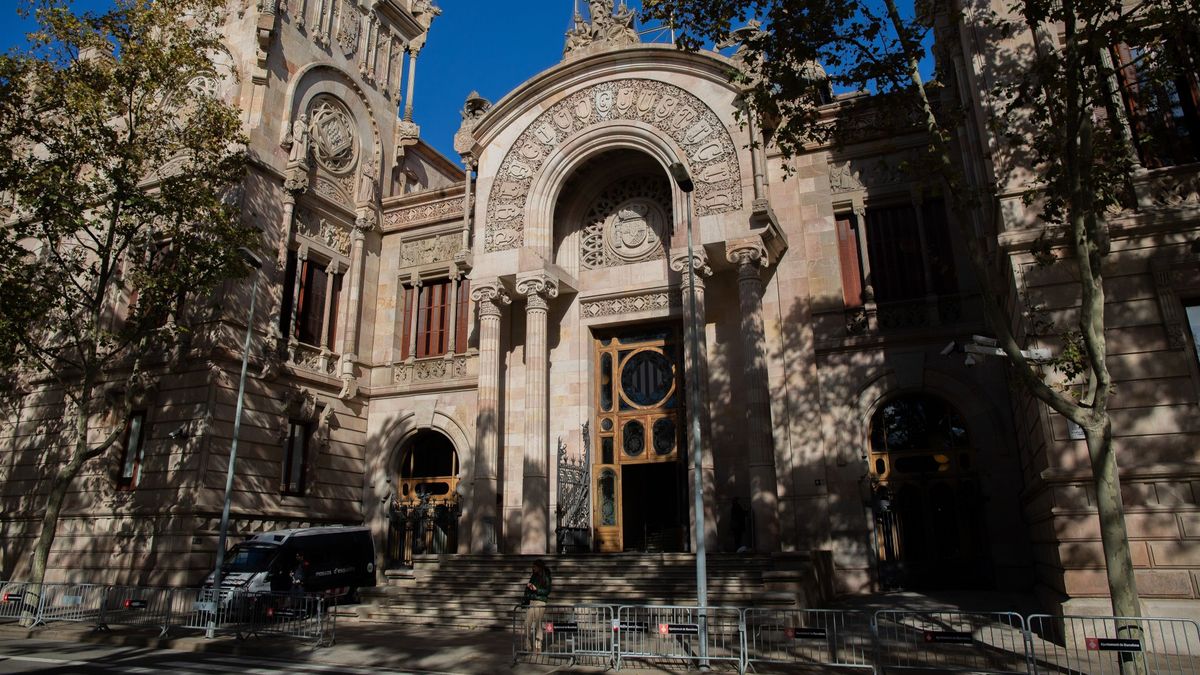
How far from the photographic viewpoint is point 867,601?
16.6m

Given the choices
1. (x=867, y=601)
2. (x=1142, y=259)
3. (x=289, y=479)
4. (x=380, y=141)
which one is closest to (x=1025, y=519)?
(x=867, y=601)

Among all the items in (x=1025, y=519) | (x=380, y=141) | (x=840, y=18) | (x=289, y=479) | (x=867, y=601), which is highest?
(x=380, y=141)

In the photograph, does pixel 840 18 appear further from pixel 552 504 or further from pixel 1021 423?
pixel 552 504

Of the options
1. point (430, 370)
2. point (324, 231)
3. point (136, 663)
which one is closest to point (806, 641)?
point (136, 663)

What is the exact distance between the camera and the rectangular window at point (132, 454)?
20.9 meters

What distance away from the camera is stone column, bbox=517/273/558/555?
20.0 metres

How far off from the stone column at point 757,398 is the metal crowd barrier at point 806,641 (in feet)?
11.6

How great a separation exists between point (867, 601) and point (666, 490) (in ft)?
21.7

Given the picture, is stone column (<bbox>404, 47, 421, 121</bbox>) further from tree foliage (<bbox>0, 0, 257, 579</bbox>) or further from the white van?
the white van

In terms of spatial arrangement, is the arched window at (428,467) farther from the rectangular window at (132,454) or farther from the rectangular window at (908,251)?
the rectangular window at (908,251)

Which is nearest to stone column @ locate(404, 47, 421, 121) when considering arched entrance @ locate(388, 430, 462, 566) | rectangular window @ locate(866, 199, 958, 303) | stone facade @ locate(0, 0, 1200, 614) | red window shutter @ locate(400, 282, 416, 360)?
stone facade @ locate(0, 0, 1200, 614)

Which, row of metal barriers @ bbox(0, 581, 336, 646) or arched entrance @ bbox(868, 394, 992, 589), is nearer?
row of metal barriers @ bbox(0, 581, 336, 646)

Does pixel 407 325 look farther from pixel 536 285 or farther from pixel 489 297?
pixel 536 285

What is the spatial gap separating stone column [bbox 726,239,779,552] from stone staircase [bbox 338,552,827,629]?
142 centimetres
